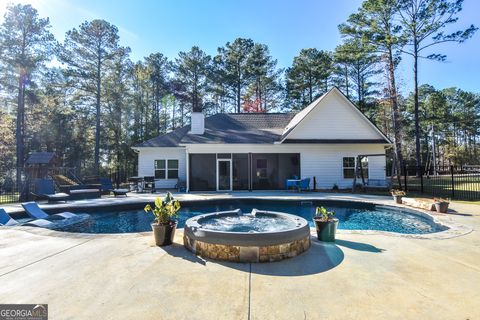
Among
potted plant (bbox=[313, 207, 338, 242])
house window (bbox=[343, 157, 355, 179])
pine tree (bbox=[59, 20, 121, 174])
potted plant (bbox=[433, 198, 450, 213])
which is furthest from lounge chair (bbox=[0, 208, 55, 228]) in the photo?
pine tree (bbox=[59, 20, 121, 174])

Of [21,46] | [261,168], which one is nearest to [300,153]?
[261,168]

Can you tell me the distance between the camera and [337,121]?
16094mm

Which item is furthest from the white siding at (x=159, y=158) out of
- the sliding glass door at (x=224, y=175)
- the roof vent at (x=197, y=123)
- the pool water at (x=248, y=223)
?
the pool water at (x=248, y=223)

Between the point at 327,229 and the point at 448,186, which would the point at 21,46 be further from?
the point at 448,186

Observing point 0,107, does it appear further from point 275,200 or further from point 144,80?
point 275,200

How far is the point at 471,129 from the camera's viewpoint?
149 ft

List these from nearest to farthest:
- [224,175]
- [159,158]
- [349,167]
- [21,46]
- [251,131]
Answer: [224,175] < [349,167] < [159,158] < [251,131] < [21,46]

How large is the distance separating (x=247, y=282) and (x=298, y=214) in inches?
279

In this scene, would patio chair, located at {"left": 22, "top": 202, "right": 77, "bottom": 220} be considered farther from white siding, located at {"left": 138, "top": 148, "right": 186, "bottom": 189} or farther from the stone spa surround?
white siding, located at {"left": 138, "top": 148, "right": 186, "bottom": 189}

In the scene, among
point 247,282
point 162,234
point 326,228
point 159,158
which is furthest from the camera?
point 159,158

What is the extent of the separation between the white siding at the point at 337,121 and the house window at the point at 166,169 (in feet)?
30.8

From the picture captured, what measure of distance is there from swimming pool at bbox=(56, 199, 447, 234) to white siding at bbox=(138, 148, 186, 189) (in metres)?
6.78

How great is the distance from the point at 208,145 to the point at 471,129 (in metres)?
52.2

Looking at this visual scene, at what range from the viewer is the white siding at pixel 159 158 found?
1781 cm
